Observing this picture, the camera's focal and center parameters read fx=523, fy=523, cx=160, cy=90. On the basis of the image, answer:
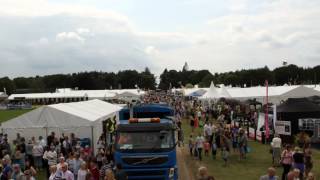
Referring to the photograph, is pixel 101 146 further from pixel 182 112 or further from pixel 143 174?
pixel 182 112

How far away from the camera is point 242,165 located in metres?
22.8

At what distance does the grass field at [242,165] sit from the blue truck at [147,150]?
502 cm

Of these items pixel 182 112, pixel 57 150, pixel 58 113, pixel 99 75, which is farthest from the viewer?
pixel 99 75

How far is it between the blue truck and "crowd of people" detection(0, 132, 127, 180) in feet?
1.77

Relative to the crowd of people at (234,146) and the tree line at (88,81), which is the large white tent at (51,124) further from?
the tree line at (88,81)

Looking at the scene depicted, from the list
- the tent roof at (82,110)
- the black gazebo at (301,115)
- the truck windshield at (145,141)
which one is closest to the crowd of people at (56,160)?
the truck windshield at (145,141)

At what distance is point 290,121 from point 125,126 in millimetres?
15067

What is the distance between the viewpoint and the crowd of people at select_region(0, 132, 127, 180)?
13398 mm

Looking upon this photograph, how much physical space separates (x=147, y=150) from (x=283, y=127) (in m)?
15.2

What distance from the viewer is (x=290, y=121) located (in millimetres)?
28391

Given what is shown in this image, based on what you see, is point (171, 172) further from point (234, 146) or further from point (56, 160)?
point (234, 146)

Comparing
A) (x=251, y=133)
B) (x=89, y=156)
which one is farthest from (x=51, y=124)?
(x=251, y=133)

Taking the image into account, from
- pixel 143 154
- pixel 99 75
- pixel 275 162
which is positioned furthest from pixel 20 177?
pixel 99 75

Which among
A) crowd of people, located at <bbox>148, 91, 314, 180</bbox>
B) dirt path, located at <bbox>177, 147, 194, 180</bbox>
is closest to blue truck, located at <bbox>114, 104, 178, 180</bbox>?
crowd of people, located at <bbox>148, 91, 314, 180</bbox>
